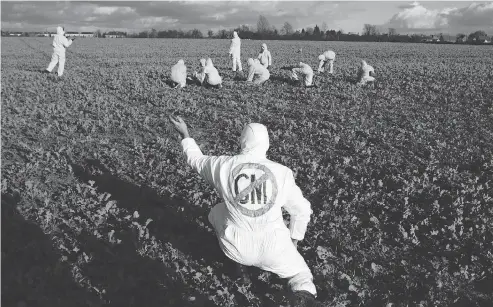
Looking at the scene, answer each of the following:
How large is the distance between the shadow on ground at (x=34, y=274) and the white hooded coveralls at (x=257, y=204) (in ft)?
5.40

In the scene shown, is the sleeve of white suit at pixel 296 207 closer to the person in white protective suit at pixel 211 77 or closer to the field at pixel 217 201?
the field at pixel 217 201

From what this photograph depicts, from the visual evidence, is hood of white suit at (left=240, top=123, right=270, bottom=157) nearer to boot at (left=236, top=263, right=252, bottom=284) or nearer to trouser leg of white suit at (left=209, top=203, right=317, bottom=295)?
trouser leg of white suit at (left=209, top=203, right=317, bottom=295)

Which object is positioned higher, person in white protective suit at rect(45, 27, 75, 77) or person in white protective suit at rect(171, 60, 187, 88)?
person in white protective suit at rect(45, 27, 75, 77)

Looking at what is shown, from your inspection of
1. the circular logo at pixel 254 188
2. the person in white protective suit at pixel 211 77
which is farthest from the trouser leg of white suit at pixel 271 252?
the person in white protective suit at pixel 211 77

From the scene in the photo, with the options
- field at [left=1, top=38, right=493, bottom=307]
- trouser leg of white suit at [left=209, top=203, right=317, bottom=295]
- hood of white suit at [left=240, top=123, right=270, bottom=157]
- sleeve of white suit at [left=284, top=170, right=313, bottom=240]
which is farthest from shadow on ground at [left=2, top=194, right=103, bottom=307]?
hood of white suit at [left=240, top=123, right=270, bottom=157]

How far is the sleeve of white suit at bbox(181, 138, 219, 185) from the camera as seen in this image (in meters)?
3.44

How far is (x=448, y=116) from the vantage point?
416 inches

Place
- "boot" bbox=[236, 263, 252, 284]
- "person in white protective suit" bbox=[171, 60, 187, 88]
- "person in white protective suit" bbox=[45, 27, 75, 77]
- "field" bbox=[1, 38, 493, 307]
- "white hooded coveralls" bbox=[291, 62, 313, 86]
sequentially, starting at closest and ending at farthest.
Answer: "boot" bbox=[236, 263, 252, 284]
"field" bbox=[1, 38, 493, 307]
"person in white protective suit" bbox=[171, 60, 187, 88]
"white hooded coveralls" bbox=[291, 62, 313, 86]
"person in white protective suit" bbox=[45, 27, 75, 77]

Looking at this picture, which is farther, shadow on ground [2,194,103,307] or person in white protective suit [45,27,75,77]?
person in white protective suit [45,27,75,77]

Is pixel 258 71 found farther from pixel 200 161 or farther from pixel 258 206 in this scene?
pixel 258 206

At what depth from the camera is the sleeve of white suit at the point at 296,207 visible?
3.37 metres

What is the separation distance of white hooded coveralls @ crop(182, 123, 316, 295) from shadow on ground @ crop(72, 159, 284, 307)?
0.68m

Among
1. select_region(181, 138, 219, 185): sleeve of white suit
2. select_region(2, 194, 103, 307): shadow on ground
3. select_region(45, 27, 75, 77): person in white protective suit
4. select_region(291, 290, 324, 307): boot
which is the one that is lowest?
select_region(2, 194, 103, 307): shadow on ground

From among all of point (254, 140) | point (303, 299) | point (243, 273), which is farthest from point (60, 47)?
point (303, 299)
